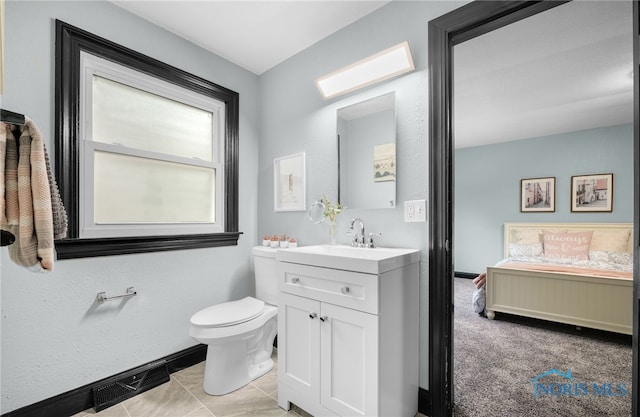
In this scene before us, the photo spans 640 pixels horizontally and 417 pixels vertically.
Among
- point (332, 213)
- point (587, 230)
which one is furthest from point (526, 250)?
point (332, 213)

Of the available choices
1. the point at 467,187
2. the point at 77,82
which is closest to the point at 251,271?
the point at 77,82

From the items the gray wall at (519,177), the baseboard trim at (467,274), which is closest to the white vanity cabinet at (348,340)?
the gray wall at (519,177)

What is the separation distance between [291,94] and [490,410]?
8.56ft

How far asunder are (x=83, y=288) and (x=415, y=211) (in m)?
2.04

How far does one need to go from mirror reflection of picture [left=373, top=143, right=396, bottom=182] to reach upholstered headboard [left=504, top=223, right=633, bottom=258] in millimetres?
3830

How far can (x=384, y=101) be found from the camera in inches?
72.4

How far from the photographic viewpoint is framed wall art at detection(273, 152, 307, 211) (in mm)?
2324

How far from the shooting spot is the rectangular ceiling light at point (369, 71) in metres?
1.68

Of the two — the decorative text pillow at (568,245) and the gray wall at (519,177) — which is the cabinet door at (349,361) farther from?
the gray wall at (519,177)

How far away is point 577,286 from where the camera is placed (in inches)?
112

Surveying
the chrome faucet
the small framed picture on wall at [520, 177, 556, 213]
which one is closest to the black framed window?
the chrome faucet

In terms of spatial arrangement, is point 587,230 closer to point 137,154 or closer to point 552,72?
point 552,72

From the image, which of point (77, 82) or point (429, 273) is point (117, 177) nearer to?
point (77, 82)

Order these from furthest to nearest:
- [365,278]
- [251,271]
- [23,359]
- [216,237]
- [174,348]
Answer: [251,271] → [216,237] → [174,348] → [23,359] → [365,278]
